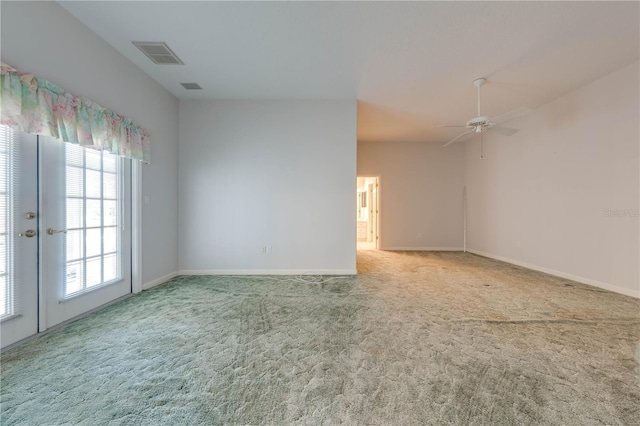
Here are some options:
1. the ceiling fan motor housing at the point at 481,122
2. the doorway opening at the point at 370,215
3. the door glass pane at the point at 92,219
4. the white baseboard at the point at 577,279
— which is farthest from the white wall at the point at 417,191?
the door glass pane at the point at 92,219

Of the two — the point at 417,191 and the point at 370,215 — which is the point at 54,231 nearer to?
the point at 417,191

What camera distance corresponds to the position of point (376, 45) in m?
2.83

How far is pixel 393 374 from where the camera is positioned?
5.62 ft

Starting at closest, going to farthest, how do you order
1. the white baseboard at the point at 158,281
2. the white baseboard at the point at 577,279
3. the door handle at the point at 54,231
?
the door handle at the point at 54,231 → the white baseboard at the point at 577,279 → the white baseboard at the point at 158,281

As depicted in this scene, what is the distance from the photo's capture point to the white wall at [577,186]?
331 cm

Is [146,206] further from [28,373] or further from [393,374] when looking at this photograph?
[393,374]

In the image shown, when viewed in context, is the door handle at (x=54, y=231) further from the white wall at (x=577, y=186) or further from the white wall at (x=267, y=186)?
the white wall at (x=577, y=186)

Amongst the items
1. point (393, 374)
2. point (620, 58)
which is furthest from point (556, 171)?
point (393, 374)

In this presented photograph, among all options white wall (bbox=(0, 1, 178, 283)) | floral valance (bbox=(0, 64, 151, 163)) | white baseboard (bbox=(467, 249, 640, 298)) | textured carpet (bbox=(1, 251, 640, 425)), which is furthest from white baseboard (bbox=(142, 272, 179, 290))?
white baseboard (bbox=(467, 249, 640, 298))

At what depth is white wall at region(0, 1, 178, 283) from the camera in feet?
6.81

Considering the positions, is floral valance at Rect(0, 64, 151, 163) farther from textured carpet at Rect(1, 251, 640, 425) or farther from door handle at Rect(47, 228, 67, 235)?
textured carpet at Rect(1, 251, 640, 425)

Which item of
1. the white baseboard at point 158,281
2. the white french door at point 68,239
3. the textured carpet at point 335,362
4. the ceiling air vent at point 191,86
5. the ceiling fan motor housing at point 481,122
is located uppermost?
the ceiling air vent at point 191,86

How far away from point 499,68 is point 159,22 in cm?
400

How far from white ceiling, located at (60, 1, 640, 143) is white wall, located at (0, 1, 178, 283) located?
0.19 meters
